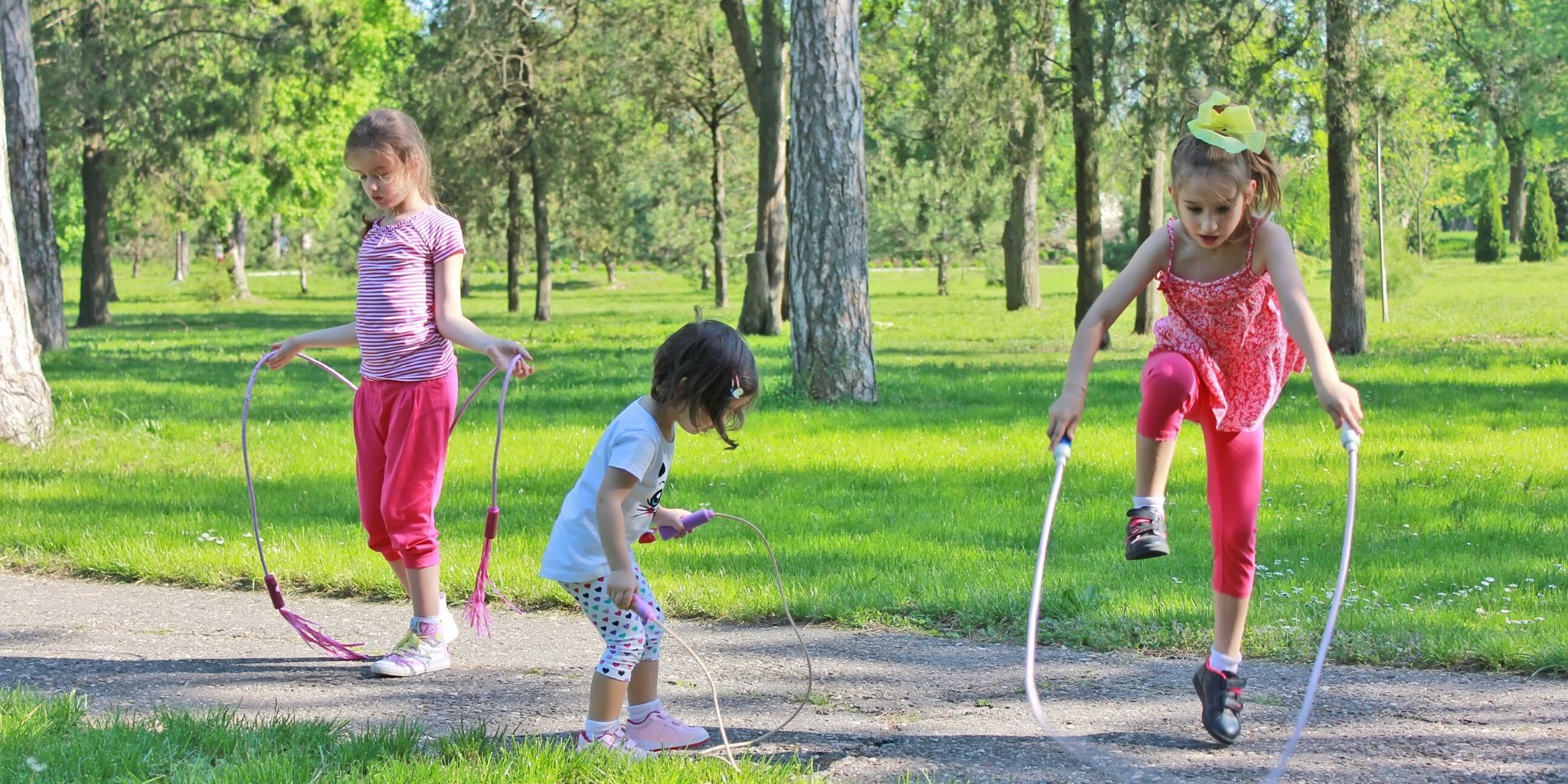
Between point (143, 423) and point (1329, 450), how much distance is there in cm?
957

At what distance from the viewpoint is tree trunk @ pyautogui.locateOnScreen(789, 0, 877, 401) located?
13.1m

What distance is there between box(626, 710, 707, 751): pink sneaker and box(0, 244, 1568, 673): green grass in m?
1.80

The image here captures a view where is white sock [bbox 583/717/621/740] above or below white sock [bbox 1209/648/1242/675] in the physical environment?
below

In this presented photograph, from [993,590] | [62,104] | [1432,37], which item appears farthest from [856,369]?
[62,104]

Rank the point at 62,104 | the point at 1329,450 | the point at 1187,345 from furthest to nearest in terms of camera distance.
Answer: the point at 62,104, the point at 1329,450, the point at 1187,345

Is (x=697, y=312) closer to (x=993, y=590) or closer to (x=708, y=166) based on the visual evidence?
(x=993, y=590)

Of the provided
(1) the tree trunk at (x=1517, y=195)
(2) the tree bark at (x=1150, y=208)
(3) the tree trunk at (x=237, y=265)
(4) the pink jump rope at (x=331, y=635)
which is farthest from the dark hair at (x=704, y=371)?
(1) the tree trunk at (x=1517, y=195)

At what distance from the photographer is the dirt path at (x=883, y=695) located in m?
4.04

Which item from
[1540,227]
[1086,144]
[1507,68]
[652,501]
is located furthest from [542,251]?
[1540,227]

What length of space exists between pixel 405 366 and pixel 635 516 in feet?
4.98

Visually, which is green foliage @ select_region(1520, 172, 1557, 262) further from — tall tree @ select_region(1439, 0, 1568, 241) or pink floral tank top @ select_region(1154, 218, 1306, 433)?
pink floral tank top @ select_region(1154, 218, 1306, 433)

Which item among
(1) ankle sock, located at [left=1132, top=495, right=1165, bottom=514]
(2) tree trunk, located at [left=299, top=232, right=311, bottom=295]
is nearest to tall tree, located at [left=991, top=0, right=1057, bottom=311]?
(1) ankle sock, located at [left=1132, top=495, right=1165, bottom=514]

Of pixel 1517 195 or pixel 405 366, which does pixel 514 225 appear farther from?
pixel 1517 195

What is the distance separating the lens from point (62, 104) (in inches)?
1053
